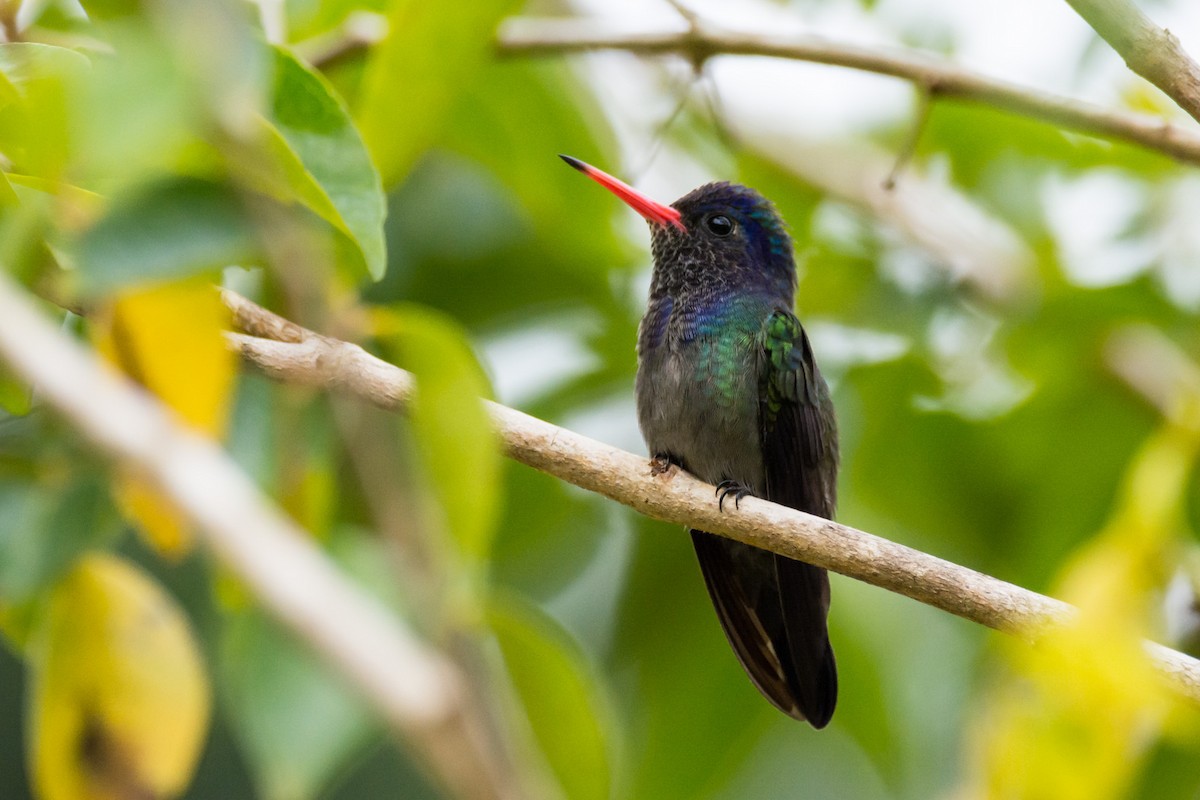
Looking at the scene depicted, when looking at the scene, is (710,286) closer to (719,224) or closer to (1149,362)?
(719,224)

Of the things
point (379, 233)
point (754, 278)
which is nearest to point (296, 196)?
point (379, 233)

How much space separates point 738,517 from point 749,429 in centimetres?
128

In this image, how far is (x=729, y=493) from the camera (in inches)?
125

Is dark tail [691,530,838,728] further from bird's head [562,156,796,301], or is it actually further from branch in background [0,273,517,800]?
branch in background [0,273,517,800]

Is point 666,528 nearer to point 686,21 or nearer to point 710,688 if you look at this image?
point 710,688

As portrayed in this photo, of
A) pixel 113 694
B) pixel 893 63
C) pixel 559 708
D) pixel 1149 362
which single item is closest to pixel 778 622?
pixel 1149 362

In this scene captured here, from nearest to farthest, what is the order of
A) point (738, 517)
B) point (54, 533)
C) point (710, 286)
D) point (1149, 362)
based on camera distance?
point (54, 533), point (738, 517), point (1149, 362), point (710, 286)

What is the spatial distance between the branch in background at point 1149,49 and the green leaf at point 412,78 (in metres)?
1.11

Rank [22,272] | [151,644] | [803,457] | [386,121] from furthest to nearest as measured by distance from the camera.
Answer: [803,457] → [386,121] → [151,644] → [22,272]

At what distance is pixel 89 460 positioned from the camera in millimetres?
1449

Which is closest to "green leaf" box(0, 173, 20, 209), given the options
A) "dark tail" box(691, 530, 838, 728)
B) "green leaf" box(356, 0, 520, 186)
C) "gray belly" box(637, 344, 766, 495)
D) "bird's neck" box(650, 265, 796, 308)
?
"green leaf" box(356, 0, 520, 186)

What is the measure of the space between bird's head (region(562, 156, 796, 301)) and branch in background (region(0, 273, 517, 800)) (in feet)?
11.4

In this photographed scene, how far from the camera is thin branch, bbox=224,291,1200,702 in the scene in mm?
2197

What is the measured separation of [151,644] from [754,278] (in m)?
3.00
